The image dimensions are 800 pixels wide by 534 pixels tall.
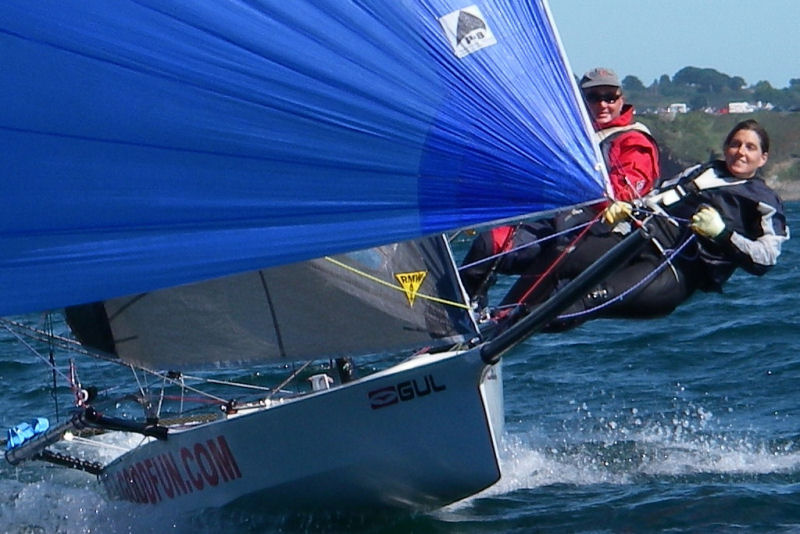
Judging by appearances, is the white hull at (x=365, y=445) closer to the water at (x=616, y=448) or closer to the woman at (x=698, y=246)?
the water at (x=616, y=448)

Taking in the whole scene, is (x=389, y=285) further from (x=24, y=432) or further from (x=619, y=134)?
(x=24, y=432)

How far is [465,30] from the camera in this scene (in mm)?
4102

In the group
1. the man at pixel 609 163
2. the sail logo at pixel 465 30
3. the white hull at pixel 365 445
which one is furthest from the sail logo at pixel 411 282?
the sail logo at pixel 465 30

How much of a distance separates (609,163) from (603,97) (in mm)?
412

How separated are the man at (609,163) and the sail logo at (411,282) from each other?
331mm

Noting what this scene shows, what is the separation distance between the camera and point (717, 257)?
16.7 feet

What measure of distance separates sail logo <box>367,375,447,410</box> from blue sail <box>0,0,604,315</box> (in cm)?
94

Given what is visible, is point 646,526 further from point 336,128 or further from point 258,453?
point 336,128

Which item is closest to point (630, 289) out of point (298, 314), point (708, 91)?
point (298, 314)

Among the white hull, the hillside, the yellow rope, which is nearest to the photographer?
the white hull

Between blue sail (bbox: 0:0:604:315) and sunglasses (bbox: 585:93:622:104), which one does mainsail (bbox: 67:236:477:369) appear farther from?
blue sail (bbox: 0:0:604:315)

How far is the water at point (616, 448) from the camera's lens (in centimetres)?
528

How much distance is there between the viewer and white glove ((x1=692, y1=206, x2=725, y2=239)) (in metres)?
4.39

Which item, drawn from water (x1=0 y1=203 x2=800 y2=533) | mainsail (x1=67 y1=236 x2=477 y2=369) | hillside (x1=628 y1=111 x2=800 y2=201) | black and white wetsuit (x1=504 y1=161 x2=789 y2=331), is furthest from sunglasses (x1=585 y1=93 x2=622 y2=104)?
hillside (x1=628 y1=111 x2=800 y2=201)
